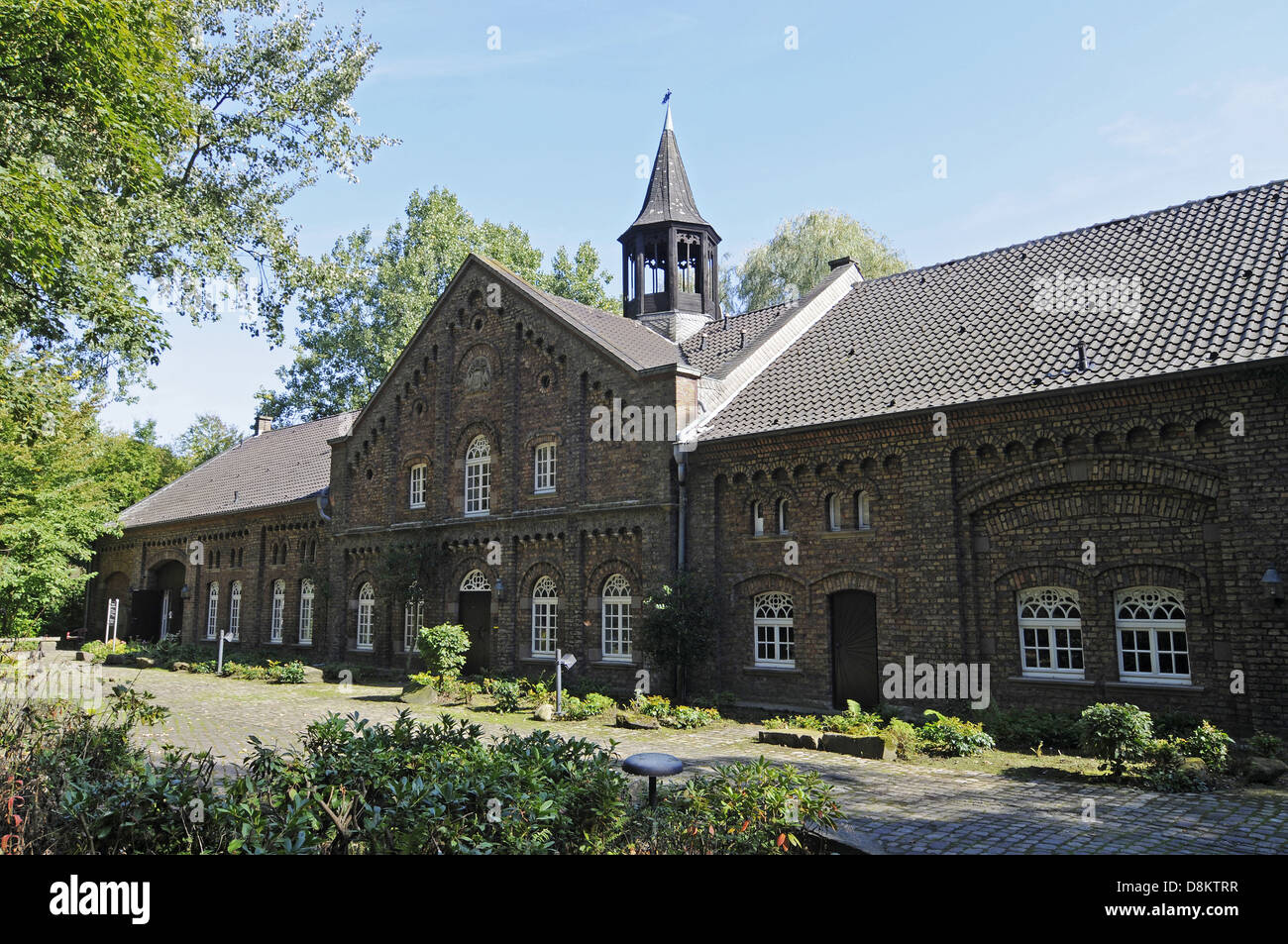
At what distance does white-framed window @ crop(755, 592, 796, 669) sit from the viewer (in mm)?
16422

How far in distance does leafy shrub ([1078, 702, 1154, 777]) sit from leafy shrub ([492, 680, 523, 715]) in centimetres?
1039

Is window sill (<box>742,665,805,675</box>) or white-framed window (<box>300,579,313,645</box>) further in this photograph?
white-framed window (<box>300,579,313,645</box>)

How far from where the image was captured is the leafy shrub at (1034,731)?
39.5ft

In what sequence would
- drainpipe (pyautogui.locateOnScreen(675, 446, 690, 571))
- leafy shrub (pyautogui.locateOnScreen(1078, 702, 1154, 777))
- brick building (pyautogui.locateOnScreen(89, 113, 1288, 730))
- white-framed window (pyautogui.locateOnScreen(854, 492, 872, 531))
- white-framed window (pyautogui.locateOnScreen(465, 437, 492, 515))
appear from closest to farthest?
leafy shrub (pyautogui.locateOnScreen(1078, 702, 1154, 777)), brick building (pyautogui.locateOnScreen(89, 113, 1288, 730)), white-framed window (pyautogui.locateOnScreen(854, 492, 872, 531)), drainpipe (pyautogui.locateOnScreen(675, 446, 690, 571)), white-framed window (pyautogui.locateOnScreen(465, 437, 492, 515))

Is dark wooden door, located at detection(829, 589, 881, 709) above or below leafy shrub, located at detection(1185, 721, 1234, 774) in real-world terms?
above

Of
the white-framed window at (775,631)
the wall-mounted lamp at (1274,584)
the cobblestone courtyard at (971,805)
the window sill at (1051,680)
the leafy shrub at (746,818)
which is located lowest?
the cobblestone courtyard at (971,805)

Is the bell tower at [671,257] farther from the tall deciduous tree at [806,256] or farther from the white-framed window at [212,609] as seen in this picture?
the white-framed window at [212,609]

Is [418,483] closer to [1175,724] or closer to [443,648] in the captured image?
[443,648]

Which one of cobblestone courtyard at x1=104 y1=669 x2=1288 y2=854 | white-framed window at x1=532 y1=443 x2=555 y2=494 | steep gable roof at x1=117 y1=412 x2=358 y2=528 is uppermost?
steep gable roof at x1=117 y1=412 x2=358 y2=528

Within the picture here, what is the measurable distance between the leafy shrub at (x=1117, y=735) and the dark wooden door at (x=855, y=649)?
4.81 meters

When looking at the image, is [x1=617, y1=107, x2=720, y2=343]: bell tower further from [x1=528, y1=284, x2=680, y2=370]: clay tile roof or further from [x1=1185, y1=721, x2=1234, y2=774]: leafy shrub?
[x1=1185, y1=721, x2=1234, y2=774]: leafy shrub

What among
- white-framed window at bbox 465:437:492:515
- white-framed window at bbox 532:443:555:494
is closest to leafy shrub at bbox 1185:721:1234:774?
white-framed window at bbox 532:443:555:494

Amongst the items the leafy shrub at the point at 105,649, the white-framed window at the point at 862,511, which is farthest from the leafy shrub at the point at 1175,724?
the leafy shrub at the point at 105,649
